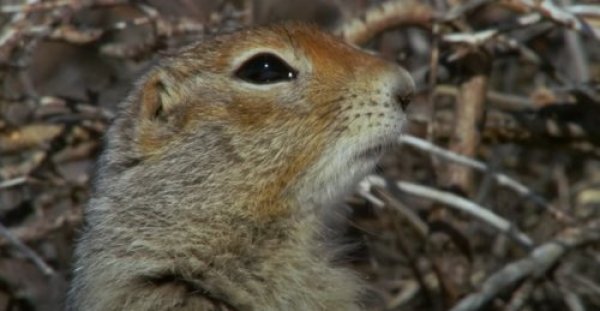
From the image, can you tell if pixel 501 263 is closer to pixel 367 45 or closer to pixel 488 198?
pixel 488 198

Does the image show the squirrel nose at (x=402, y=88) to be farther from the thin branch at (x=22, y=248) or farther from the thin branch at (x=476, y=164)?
the thin branch at (x=22, y=248)

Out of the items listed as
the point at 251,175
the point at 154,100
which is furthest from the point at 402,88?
the point at 154,100

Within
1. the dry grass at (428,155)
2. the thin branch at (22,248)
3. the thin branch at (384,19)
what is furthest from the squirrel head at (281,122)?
the thin branch at (384,19)

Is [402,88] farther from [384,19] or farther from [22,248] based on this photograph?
[22,248]

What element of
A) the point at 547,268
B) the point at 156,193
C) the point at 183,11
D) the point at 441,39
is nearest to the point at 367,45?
the point at 441,39

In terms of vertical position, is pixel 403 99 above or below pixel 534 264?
above

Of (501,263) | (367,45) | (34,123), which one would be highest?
(367,45)

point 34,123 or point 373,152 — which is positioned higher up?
point 373,152
